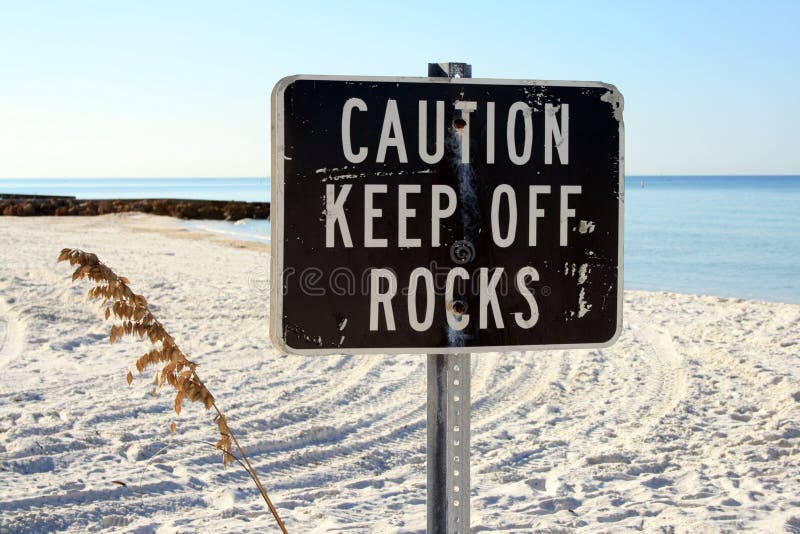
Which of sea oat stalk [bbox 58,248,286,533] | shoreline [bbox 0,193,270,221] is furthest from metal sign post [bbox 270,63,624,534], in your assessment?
shoreline [bbox 0,193,270,221]

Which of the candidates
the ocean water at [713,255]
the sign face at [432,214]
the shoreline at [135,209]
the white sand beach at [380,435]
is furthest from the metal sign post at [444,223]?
the shoreline at [135,209]

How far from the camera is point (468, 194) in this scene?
1581 millimetres

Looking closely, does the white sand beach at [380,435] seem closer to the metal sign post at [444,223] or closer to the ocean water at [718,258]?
the metal sign post at [444,223]

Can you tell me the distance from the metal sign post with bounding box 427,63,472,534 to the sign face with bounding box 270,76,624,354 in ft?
0.22

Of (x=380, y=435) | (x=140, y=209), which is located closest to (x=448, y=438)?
(x=380, y=435)

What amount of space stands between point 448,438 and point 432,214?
0.48m

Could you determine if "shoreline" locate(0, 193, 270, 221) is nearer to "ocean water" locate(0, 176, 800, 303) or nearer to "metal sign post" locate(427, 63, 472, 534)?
"ocean water" locate(0, 176, 800, 303)

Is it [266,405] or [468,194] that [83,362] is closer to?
[266,405]

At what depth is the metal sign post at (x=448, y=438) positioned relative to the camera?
1.60m

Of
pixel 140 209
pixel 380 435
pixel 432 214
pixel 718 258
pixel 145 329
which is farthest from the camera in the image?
pixel 140 209

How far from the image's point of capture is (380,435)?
17.8 ft

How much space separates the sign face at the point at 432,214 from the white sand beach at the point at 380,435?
99.2 inches

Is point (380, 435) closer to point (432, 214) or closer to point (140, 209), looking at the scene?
point (432, 214)

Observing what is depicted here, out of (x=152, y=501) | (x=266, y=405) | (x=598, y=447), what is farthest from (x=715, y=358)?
(x=152, y=501)
